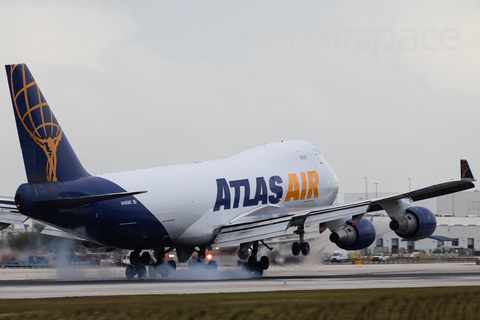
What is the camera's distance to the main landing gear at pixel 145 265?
36344mm

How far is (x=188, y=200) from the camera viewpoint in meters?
34.3

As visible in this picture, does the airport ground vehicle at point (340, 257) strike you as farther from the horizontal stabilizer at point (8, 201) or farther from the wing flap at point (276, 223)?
the horizontal stabilizer at point (8, 201)

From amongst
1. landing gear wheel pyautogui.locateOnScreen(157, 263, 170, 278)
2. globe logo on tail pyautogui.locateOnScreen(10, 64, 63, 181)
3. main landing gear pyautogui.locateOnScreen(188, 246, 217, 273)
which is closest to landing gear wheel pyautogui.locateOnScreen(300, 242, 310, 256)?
main landing gear pyautogui.locateOnScreen(188, 246, 217, 273)

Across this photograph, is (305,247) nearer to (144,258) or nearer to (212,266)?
(212,266)

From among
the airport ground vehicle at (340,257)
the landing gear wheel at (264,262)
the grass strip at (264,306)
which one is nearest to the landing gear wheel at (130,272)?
the landing gear wheel at (264,262)

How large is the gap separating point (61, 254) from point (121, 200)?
5869mm

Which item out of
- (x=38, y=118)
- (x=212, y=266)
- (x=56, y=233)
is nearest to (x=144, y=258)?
(x=212, y=266)

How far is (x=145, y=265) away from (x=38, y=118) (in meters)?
12.1

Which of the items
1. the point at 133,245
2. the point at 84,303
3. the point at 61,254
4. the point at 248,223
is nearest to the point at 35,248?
the point at 61,254

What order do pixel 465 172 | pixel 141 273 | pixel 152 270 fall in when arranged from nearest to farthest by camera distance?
pixel 465 172
pixel 141 273
pixel 152 270

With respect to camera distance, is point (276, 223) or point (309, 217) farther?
point (276, 223)

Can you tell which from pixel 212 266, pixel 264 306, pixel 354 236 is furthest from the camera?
pixel 212 266

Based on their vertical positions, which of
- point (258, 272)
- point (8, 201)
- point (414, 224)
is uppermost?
point (8, 201)

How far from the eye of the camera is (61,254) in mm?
34812
